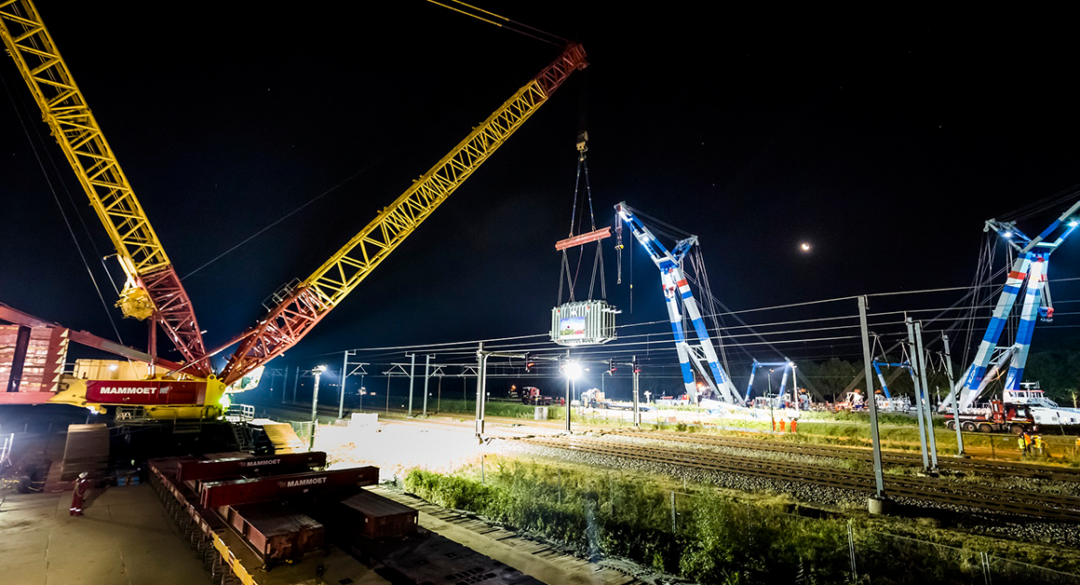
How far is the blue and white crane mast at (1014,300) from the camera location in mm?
40750

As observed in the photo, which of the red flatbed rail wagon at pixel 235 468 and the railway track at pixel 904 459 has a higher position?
the red flatbed rail wagon at pixel 235 468

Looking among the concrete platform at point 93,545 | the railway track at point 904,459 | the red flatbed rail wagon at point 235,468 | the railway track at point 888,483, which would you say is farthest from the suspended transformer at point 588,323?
the concrete platform at point 93,545

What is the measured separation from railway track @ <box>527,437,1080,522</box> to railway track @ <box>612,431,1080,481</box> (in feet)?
10.8

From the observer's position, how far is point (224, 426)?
2520 cm

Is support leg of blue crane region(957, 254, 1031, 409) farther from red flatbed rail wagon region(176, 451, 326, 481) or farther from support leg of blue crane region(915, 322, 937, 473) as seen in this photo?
red flatbed rail wagon region(176, 451, 326, 481)

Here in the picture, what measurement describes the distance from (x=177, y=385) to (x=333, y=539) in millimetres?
23107

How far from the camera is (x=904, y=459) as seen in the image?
75.8 ft

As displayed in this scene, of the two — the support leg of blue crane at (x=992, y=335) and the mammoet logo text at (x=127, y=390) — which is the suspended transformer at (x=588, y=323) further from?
the support leg of blue crane at (x=992, y=335)

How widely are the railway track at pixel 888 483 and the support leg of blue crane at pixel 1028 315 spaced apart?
35.7 meters

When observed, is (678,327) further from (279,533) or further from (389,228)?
(279,533)

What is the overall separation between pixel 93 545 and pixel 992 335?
60.8 m

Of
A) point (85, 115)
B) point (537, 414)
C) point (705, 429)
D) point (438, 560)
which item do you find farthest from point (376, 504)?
point (537, 414)

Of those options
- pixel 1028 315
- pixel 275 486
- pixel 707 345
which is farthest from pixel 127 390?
pixel 1028 315

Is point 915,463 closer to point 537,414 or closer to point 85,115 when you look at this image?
point 537,414
